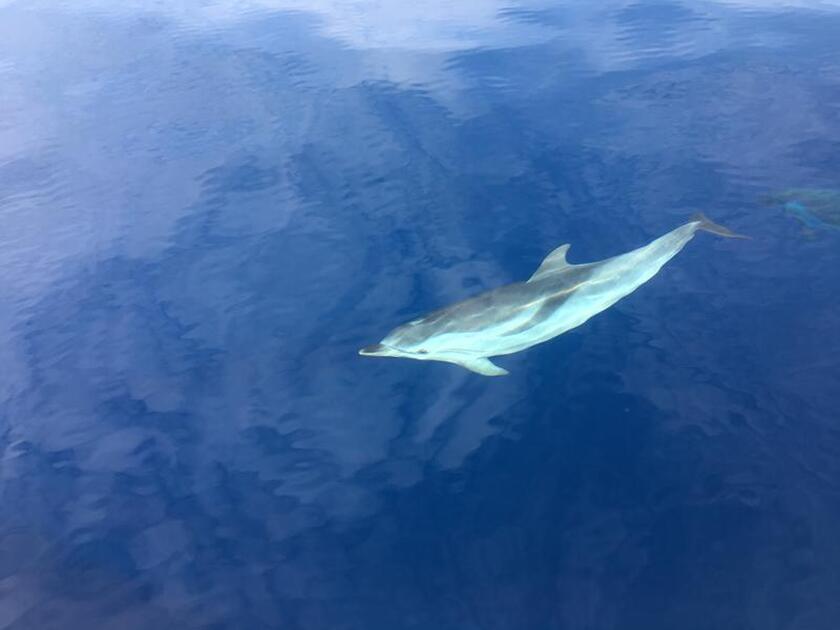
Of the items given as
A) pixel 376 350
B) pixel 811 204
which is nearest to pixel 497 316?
pixel 376 350

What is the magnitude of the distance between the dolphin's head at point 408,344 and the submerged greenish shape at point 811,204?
4.30 meters

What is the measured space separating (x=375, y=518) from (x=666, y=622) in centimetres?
203

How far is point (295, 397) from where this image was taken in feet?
19.7

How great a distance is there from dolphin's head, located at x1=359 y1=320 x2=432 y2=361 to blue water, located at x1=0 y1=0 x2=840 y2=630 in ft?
1.55

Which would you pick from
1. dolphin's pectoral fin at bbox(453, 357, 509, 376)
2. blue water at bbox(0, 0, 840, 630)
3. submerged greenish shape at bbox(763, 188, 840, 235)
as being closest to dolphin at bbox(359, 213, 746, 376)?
dolphin's pectoral fin at bbox(453, 357, 509, 376)

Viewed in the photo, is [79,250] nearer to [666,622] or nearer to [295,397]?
[295,397]

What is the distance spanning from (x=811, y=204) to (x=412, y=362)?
454 centimetres

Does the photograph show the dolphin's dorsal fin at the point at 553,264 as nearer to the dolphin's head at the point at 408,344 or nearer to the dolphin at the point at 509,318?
the dolphin at the point at 509,318

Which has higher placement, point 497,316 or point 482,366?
point 497,316

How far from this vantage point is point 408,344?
5.54m

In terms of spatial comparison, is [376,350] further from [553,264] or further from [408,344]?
[553,264]

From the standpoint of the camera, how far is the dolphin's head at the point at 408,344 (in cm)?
548

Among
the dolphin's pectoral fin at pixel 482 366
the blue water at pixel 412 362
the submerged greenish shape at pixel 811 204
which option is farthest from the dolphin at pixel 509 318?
the submerged greenish shape at pixel 811 204

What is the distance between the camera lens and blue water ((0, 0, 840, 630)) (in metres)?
4.68
